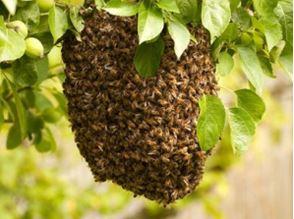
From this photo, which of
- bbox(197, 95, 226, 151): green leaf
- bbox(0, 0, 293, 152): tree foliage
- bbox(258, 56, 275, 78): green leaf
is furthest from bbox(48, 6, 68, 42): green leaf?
bbox(258, 56, 275, 78): green leaf

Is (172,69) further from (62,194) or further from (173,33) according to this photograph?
(62,194)

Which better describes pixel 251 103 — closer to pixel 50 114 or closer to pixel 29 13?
pixel 29 13

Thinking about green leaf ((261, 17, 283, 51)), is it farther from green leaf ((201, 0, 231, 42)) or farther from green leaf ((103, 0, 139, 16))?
green leaf ((103, 0, 139, 16))

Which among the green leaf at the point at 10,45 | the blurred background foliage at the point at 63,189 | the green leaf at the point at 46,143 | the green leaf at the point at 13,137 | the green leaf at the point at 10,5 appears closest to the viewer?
the green leaf at the point at 10,5

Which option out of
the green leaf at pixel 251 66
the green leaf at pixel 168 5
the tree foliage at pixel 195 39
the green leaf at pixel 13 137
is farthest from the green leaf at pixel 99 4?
the green leaf at pixel 13 137

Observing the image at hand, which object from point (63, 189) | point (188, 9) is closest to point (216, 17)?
point (188, 9)

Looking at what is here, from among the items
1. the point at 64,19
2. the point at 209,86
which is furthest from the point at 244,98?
the point at 64,19

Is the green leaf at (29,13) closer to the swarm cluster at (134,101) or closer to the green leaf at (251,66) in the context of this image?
the swarm cluster at (134,101)

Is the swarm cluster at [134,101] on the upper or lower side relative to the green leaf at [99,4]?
lower
